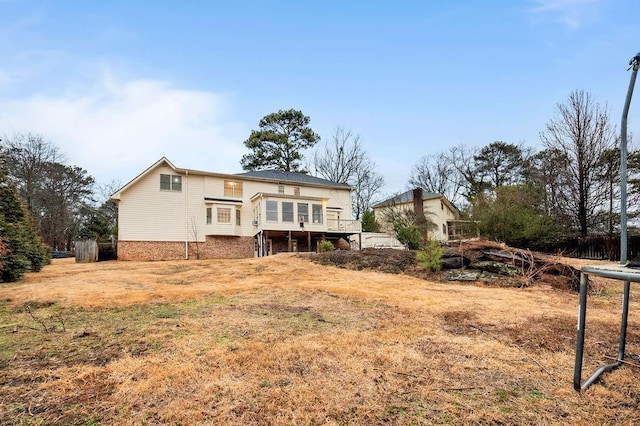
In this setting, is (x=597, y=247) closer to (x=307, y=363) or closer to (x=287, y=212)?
(x=287, y=212)

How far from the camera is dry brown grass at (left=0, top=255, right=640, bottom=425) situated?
6.86ft

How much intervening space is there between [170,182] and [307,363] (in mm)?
19722

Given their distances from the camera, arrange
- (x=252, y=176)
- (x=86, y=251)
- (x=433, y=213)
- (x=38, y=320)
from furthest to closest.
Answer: (x=433, y=213) < (x=252, y=176) < (x=86, y=251) < (x=38, y=320)

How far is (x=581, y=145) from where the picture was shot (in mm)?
17641

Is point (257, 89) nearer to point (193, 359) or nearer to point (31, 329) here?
point (31, 329)

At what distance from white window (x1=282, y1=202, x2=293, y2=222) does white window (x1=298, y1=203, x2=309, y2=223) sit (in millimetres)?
576

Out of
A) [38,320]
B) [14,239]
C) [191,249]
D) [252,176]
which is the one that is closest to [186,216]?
[191,249]

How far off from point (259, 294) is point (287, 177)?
18.0 m

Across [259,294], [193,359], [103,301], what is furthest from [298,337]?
[103,301]

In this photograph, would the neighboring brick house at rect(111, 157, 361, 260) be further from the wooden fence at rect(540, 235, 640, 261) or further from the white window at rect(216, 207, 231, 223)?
the wooden fence at rect(540, 235, 640, 261)

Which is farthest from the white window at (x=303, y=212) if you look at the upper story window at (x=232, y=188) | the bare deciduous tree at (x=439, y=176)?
the bare deciduous tree at (x=439, y=176)

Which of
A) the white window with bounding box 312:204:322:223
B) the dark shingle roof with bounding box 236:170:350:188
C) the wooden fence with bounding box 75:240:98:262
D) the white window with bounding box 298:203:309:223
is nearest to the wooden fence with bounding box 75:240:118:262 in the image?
the wooden fence with bounding box 75:240:98:262

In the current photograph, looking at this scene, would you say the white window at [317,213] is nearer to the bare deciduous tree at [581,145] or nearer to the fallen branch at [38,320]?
the bare deciduous tree at [581,145]

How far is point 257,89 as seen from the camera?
1816 centimetres
